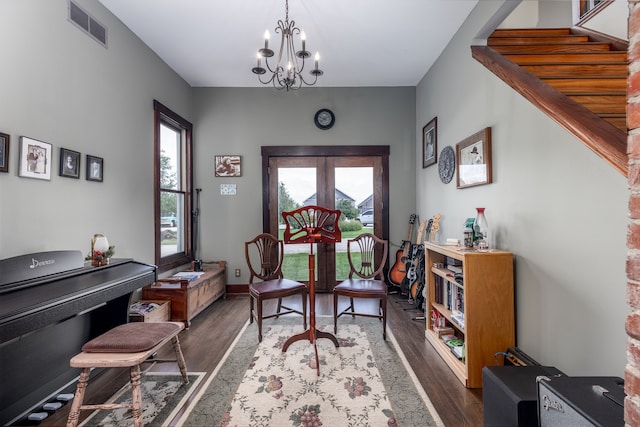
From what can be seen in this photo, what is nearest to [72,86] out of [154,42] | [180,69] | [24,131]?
[24,131]

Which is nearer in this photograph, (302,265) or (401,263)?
(401,263)

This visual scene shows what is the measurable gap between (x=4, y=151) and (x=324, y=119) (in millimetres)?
3548

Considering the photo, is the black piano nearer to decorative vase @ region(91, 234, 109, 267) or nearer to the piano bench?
decorative vase @ region(91, 234, 109, 267)

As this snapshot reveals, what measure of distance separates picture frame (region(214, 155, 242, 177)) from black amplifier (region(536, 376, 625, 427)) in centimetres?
418

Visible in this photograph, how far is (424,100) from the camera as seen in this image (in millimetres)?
4215

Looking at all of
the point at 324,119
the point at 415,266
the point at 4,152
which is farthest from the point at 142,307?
the point at 324,119

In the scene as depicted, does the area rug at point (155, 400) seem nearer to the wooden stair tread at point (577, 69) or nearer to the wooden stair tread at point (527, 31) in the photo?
the wooden stair tread at point (577, 69)

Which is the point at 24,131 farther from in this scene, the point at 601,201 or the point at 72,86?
the point at 601,201

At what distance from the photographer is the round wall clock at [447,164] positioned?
326 centimetres

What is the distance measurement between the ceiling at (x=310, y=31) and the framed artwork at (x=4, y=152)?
166 cm

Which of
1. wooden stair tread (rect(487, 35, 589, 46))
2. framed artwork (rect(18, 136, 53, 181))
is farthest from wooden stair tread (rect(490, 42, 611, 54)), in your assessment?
framed artwork (rect(18, 136, 53, 181))

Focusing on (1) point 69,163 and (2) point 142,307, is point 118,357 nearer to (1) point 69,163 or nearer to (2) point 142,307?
(2) point 142,307

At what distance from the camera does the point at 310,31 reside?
3133 mm

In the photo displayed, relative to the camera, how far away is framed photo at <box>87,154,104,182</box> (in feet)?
8.31
